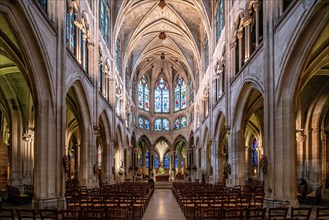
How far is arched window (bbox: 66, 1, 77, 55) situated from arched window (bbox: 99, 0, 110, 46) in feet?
26.5

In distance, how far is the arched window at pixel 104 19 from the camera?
101 feet

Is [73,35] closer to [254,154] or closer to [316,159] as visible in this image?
[316,159]

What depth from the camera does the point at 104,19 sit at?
32406 millimetres

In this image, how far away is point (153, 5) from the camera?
1649 inches

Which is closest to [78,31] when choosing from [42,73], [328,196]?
[42,73]

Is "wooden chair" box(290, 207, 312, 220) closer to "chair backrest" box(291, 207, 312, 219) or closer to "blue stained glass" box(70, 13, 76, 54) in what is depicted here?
"chair backrest" box(291, 207, 312, 219)

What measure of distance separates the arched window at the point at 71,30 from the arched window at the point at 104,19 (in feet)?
26.5

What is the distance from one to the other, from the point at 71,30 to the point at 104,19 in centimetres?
1116

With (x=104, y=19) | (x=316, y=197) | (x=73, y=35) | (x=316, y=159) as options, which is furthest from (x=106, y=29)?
(x=316, y=197)

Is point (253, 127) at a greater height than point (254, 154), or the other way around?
point (253, 127)

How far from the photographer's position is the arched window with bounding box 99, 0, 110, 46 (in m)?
30.7

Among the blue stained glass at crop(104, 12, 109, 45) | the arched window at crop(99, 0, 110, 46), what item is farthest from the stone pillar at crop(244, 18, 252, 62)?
the blue stained glass at crop(104, 12, 109, 45)

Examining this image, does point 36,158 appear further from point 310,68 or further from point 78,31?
point 310,68

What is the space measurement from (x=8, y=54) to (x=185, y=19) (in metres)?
29.3
